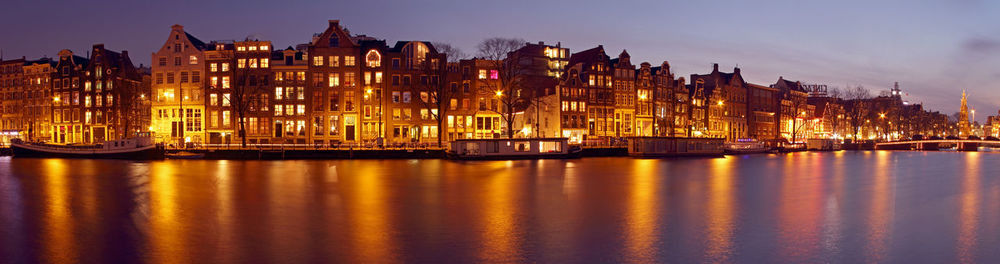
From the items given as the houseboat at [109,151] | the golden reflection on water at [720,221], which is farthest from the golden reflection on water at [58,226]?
the houseboat at [109,151]

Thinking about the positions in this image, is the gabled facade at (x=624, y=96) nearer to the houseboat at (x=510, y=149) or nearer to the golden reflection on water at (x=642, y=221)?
the houseboat at (x=510, y=149)

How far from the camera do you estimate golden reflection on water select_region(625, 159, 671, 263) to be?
1741 centimetres

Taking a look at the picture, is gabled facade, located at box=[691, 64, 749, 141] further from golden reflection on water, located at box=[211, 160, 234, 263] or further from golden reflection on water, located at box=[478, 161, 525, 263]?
golden reflection on water, located at box=[211, 160, 234, 263]

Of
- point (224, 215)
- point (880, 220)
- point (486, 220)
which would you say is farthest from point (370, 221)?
point (880, 220)

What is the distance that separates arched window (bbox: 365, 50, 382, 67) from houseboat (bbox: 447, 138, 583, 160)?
19916 millimetres

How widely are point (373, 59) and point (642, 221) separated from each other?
6575 centimetres

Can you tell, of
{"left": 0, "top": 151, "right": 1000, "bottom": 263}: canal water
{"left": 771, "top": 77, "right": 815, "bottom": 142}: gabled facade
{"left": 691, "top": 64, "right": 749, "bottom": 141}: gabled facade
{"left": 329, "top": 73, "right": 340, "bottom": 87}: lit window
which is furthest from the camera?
{"left": 771, "top": 77, "right": 815, "bottom": 142}: gabled facade

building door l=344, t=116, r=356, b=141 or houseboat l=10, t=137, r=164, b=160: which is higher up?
building door l=344, t=116, r=356, b=141

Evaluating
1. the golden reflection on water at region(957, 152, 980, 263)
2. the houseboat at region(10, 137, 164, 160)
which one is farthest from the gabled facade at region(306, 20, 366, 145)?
the golden reflection on water at region(957, 152, 980, 263)

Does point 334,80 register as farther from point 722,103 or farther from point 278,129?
point 722,103

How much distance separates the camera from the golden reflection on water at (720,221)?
57.3ft

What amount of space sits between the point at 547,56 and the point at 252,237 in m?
95.1

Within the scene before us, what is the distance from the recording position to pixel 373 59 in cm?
8356

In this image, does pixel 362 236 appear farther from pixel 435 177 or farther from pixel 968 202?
pixel 968 202
